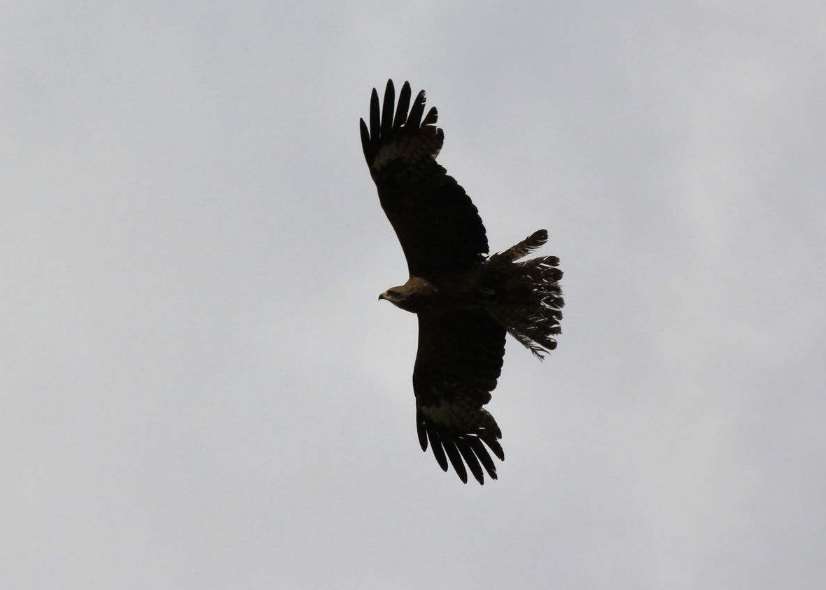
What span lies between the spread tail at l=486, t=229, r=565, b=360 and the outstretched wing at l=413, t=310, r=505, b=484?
1.26 ft

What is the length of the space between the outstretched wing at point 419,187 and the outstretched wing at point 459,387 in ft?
2.87

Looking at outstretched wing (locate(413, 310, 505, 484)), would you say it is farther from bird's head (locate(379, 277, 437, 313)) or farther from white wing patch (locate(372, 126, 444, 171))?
white wing patch (locate(372, 126, 444, 171))

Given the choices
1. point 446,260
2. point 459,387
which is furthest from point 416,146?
point 459,387

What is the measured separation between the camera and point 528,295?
47.6 feet

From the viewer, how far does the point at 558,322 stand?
1466 cm

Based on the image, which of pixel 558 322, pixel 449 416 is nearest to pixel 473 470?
pixel 449 416

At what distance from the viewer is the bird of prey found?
46.9ft

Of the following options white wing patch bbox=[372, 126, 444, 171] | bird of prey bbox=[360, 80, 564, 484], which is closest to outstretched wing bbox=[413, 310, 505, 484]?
bird of prey bbox=[360, 80, 564, 484]

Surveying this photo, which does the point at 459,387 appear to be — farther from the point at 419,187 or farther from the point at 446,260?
the point at 419,187

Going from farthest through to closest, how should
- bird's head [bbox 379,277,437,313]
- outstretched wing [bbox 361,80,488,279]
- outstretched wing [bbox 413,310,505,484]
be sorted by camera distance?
outstretched wing [bbox 413,310,505,484]
bird's head [bbox 379,277,437,313]
outstretched wing [bbox 361,80,488,279]

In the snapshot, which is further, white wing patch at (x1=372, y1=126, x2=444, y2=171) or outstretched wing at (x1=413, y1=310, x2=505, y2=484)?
outstretched wing at (x1=413, y1=310, x2=505, y2=484)

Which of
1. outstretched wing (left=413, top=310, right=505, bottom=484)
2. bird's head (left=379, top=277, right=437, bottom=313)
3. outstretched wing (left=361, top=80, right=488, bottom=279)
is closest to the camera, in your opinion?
outstretched wing (left=361, top=80, right=488, bottom=279)

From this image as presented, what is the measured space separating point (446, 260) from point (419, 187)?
0.82m

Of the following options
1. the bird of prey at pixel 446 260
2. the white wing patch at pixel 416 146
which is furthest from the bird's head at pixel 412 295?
the white wing patch at pixel 416 146
